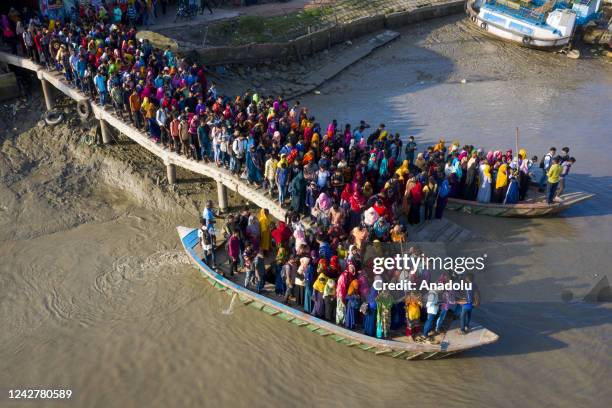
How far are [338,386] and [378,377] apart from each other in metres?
0.68

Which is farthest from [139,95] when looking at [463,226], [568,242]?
[568,242]

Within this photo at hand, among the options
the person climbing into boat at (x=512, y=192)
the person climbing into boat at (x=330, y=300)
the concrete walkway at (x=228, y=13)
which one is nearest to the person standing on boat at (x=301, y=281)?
the person climbing into boat at (x=330, y=300)

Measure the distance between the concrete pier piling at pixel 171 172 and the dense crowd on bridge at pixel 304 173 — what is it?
53 centimetres

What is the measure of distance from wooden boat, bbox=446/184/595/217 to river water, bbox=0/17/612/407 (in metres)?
0.22

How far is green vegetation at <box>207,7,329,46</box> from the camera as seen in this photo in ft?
69.9

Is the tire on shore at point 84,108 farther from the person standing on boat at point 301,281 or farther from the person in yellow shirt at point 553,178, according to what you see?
the person in yellow shirt at point 553,178

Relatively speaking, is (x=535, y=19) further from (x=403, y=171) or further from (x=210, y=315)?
(x=210, y=315)

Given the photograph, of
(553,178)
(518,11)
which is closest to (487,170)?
(553,178)

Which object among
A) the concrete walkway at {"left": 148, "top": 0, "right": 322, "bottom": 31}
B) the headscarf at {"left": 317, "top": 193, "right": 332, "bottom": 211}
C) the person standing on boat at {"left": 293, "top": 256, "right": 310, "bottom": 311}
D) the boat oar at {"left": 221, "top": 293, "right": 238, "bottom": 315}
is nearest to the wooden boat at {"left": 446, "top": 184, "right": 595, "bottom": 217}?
the headscarf at {"left": 317, "top": 193, "right": 332, "bottom": 211}

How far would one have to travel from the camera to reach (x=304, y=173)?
11.4 m

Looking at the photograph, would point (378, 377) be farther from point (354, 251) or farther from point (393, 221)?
point (393, 221)

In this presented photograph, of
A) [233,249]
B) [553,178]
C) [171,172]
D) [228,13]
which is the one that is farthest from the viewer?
[228,13]

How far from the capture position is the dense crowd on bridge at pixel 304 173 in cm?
934

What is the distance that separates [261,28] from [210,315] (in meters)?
14.5
